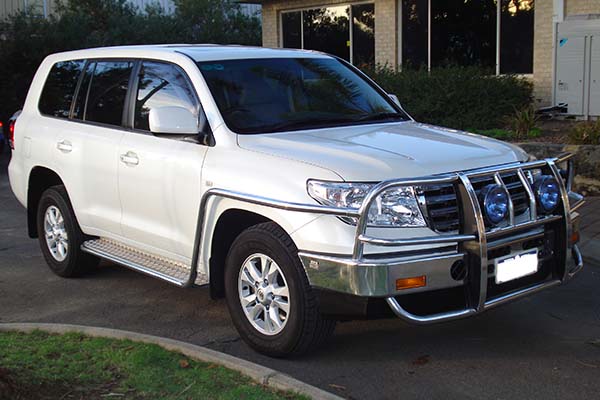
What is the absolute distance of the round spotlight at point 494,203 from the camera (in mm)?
→ 4637

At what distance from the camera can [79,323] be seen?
5852mm

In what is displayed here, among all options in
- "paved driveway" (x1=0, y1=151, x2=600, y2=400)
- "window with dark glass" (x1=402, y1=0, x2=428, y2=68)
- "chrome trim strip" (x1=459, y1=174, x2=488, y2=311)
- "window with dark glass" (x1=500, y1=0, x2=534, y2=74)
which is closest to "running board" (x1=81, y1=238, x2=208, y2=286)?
"paved driveway" (x1=0, y1=151, x2=600, y2=400)

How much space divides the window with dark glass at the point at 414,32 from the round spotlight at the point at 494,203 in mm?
13349

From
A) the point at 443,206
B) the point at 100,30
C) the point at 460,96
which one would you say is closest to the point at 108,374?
the point at 443,206

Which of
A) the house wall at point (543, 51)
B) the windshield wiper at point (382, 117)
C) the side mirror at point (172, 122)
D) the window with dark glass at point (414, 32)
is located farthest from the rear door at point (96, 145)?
the window with dark glass at point (414, 32)

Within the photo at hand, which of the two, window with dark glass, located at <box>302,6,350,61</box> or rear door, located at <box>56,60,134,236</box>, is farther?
window with dark glass, located at <box>302,6,350,61</box>

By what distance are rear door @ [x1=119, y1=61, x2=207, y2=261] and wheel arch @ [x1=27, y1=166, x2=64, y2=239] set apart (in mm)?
1376

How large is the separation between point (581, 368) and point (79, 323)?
11.3 feet

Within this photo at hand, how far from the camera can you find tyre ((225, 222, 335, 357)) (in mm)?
4656

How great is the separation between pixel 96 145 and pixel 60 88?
1.14m

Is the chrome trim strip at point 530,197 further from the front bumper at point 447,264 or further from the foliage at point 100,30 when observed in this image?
the foliage at point 100,30

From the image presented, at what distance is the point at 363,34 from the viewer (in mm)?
19578

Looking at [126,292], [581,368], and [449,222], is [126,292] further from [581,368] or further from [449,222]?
[581,368]

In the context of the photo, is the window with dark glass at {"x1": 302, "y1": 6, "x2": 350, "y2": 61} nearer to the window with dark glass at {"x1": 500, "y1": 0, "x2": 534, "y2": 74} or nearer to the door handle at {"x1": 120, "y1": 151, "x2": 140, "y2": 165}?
the window with dark glass at {"x1": 500, "y1": 0, "x2": 534, "y2": 74}
